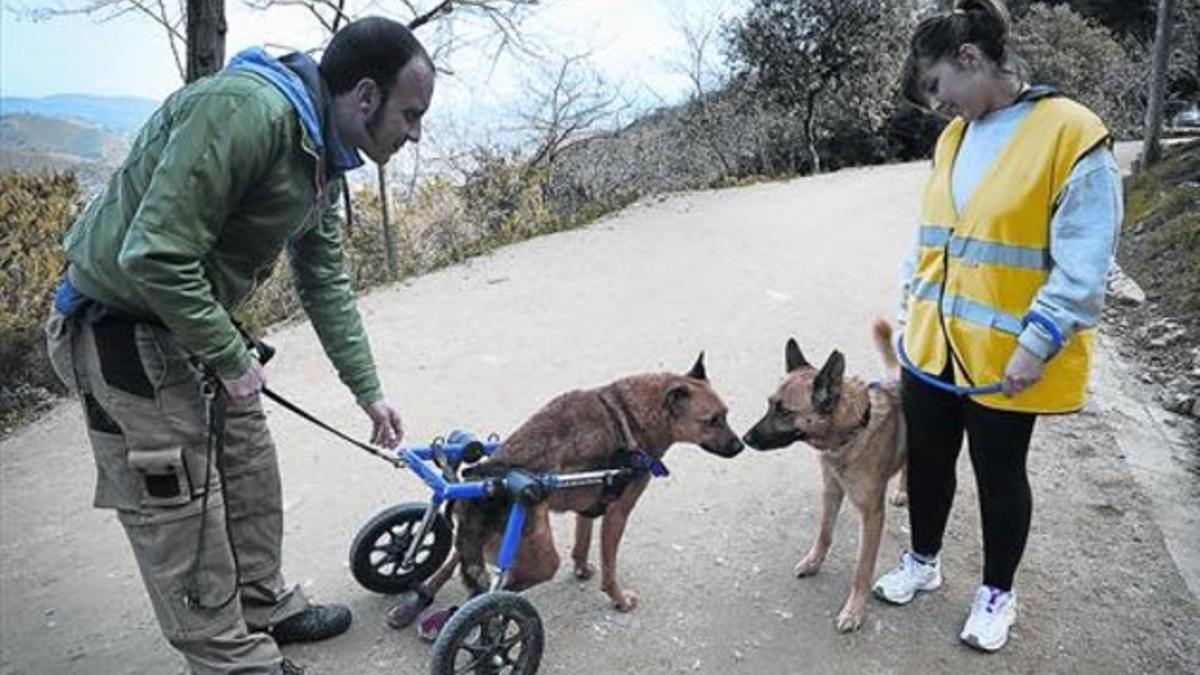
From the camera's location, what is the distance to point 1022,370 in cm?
262

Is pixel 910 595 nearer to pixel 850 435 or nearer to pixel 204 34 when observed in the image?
pixel 850 435

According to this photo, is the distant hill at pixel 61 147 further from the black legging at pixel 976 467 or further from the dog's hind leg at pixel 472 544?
the black legging at pixel 976 467

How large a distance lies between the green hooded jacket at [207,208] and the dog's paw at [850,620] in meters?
2.36

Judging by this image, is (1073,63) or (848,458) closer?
(848,458)

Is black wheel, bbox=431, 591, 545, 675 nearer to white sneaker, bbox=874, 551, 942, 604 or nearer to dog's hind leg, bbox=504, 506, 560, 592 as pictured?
dog's hind leg, bbox=504, 506, 560, 592

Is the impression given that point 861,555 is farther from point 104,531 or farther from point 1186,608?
point 104,531

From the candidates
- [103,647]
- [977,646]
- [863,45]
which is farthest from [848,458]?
[863,45]

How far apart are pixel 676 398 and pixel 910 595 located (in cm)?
123

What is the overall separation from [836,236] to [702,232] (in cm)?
159

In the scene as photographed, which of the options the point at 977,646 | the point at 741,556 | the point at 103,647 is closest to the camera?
the point at 977,646

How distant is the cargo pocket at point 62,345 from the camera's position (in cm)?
245

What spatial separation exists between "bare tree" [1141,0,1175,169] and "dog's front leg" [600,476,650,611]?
38.6ft

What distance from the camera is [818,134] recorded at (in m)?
19.9

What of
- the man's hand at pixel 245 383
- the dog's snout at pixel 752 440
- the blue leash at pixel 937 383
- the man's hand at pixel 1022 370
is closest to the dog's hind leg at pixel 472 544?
the man's hand at pixel 245 383
